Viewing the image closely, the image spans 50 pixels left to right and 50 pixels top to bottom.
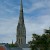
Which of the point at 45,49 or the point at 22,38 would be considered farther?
the point at 22,38

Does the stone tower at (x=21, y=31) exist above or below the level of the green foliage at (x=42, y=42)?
above

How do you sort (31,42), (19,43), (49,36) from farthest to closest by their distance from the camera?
1. (19,43)
2. (31,42)
3. (49,36)

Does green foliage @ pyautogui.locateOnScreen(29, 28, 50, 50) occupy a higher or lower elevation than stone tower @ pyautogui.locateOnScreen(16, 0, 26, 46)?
lower

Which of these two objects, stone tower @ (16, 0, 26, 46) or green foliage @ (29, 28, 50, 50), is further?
stone tower @ (16, 0, 26, 46)

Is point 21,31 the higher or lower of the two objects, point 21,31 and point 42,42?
the higher

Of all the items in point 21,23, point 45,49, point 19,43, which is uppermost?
point 21,23

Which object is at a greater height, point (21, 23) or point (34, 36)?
point (21, 23)

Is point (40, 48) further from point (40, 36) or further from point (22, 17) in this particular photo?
point (22, 17)

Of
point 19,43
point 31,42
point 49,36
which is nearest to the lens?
point 49,36

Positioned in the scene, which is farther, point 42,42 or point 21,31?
point 21,31

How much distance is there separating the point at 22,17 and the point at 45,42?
365ft

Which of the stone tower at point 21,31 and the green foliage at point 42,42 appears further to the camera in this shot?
the stone tower at point 21,31

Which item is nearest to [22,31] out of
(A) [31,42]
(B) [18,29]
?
(B) [18,29]

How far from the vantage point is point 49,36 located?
51031 mm
